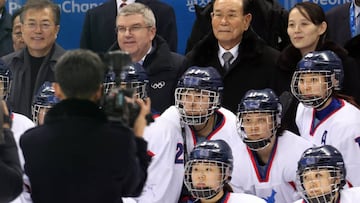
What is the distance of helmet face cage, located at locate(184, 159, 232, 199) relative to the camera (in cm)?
711

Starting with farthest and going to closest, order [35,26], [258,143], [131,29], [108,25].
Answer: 1. [108,25]
2. [35,26]
3. [131,29]
4. [258,143]

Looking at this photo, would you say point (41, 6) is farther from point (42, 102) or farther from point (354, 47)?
point (354, 47)

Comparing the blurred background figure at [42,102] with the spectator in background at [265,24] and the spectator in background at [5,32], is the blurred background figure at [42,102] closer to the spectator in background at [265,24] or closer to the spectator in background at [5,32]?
the spectator in background at [265,24]

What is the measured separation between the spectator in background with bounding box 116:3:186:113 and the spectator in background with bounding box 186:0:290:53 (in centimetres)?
52

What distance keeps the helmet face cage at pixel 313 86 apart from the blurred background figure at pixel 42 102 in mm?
1628

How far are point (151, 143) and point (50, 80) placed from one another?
4.31ft

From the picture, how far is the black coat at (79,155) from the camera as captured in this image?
5230 mm

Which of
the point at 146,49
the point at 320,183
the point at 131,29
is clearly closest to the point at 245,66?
the point at 146,49

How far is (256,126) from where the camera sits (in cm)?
759

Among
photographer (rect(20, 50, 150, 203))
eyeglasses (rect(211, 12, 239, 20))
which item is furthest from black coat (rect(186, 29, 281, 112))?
photographer (rect(20, 50, 150, 203))

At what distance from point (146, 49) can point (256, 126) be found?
1.44 m

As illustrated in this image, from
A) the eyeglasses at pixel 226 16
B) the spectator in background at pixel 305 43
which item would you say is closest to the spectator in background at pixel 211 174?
the spectator in background at pixel 305 43

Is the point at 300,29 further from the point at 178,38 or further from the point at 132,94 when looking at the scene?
the point at 132,94

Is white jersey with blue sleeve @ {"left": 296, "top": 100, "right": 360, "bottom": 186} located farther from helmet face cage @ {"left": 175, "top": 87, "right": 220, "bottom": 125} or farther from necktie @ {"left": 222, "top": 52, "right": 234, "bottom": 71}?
necktie @ {"left": 222, "top": 52, "right": 234, "bottom": 71}
